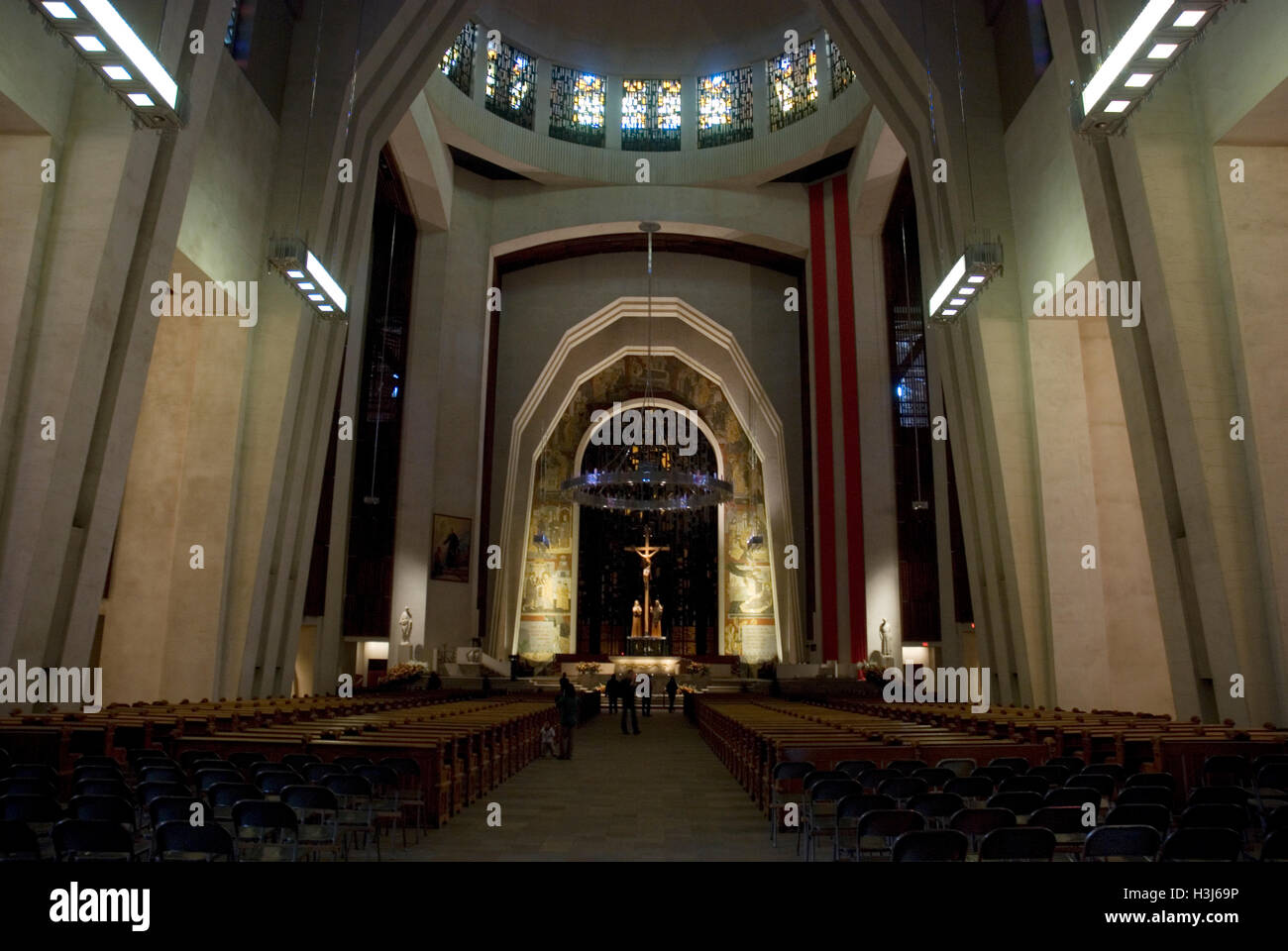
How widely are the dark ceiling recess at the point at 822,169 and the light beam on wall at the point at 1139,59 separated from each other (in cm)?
1725

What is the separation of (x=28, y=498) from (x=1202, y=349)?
1144 centimetres

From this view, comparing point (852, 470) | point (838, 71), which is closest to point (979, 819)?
point (852, 470)

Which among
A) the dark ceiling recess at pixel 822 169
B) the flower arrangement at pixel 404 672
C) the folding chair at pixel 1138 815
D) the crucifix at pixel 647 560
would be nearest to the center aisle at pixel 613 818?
the folding chair at pixel 1138 815

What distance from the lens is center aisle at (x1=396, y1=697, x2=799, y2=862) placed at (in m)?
5.32

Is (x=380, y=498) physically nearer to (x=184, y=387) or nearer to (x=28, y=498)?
(x=184, y=387)

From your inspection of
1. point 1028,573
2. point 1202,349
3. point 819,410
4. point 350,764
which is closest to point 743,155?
point 819,410

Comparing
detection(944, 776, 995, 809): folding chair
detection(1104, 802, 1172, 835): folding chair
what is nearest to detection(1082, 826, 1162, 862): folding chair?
detection(1104, 802, 1172, 835): folding chair

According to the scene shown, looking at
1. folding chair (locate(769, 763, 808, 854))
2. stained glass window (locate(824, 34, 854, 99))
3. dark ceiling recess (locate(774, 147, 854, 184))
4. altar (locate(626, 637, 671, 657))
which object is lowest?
folding chair (locate(769, 763, 808, 854))

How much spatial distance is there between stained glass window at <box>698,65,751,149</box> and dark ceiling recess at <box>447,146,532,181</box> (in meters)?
5.25

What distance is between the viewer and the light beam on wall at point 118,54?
16.7 feet

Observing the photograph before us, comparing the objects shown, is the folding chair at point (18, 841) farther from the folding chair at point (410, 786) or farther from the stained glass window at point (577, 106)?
the stained glass window at point (577, 106)

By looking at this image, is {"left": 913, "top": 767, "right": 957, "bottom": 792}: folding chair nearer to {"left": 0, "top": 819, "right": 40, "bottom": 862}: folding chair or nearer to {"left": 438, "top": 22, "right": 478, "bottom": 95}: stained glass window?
{"left": 0, "top": 819, "right": 40, "bottom": 862}: folding chair

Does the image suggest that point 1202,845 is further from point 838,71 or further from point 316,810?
point 838,71

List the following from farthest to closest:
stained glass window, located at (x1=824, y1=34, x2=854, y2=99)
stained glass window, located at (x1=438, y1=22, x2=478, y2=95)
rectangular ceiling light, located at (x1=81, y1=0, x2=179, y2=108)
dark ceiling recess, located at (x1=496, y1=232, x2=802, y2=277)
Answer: dark ceiling recess, located at (x1=496, y1=232, x2=802, y2=277) < stained glass window, located at (x1=438, y1=22, x2=478, y2=95) < stained glass window, located at (x1=824, y1=34, x2=854, y2=99) < rectangular ceiling light, located at (x1=81, y1=0, x2=179, y2=108)
